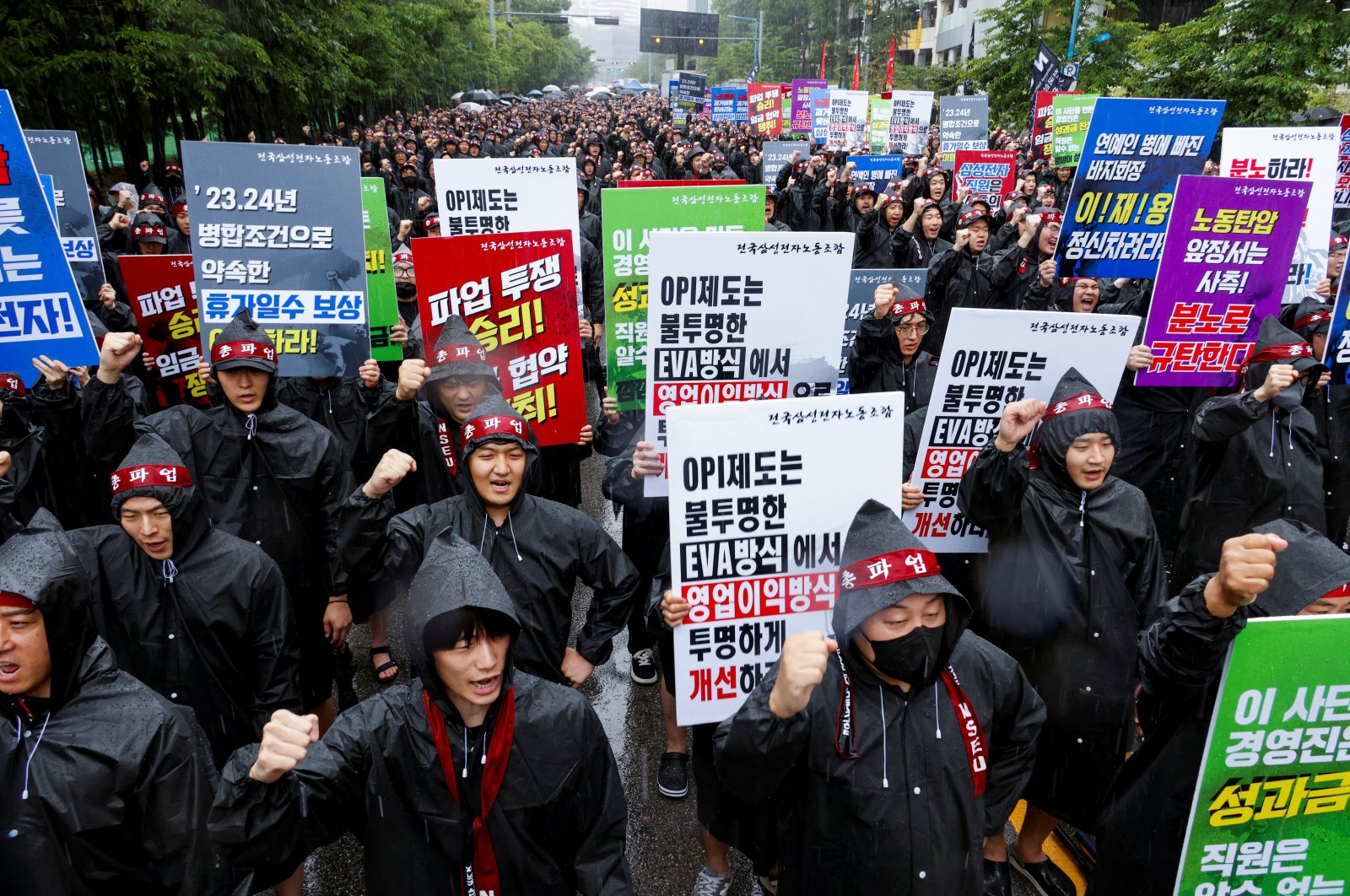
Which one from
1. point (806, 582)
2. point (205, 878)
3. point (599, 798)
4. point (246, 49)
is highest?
point (246, 49)

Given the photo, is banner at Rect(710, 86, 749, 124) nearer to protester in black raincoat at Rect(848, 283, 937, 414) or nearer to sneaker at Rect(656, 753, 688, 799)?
protester in black raincoat at Rect(848, 283, 937, 414)

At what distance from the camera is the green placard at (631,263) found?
5.38 m

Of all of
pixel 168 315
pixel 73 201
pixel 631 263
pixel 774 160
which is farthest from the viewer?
pixel 774 160

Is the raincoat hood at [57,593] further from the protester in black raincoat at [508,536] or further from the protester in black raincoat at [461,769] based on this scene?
the protester in black raincoat at [508,536]

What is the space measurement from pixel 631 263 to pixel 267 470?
94.6 inches

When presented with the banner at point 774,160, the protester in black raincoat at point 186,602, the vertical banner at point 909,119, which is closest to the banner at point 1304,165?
the protester in black raincoat at point 186,602

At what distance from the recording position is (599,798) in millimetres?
2551

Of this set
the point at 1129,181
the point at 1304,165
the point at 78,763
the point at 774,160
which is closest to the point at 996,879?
the point at 78,763

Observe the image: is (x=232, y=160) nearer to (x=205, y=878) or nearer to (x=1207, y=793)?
(x=205, y=878)

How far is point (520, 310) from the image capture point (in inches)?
184

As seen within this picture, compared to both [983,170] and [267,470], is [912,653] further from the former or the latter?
[983,170]

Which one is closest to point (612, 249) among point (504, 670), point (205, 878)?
point (504, 670)

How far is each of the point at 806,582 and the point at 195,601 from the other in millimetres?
2303

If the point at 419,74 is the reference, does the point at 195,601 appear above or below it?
below
